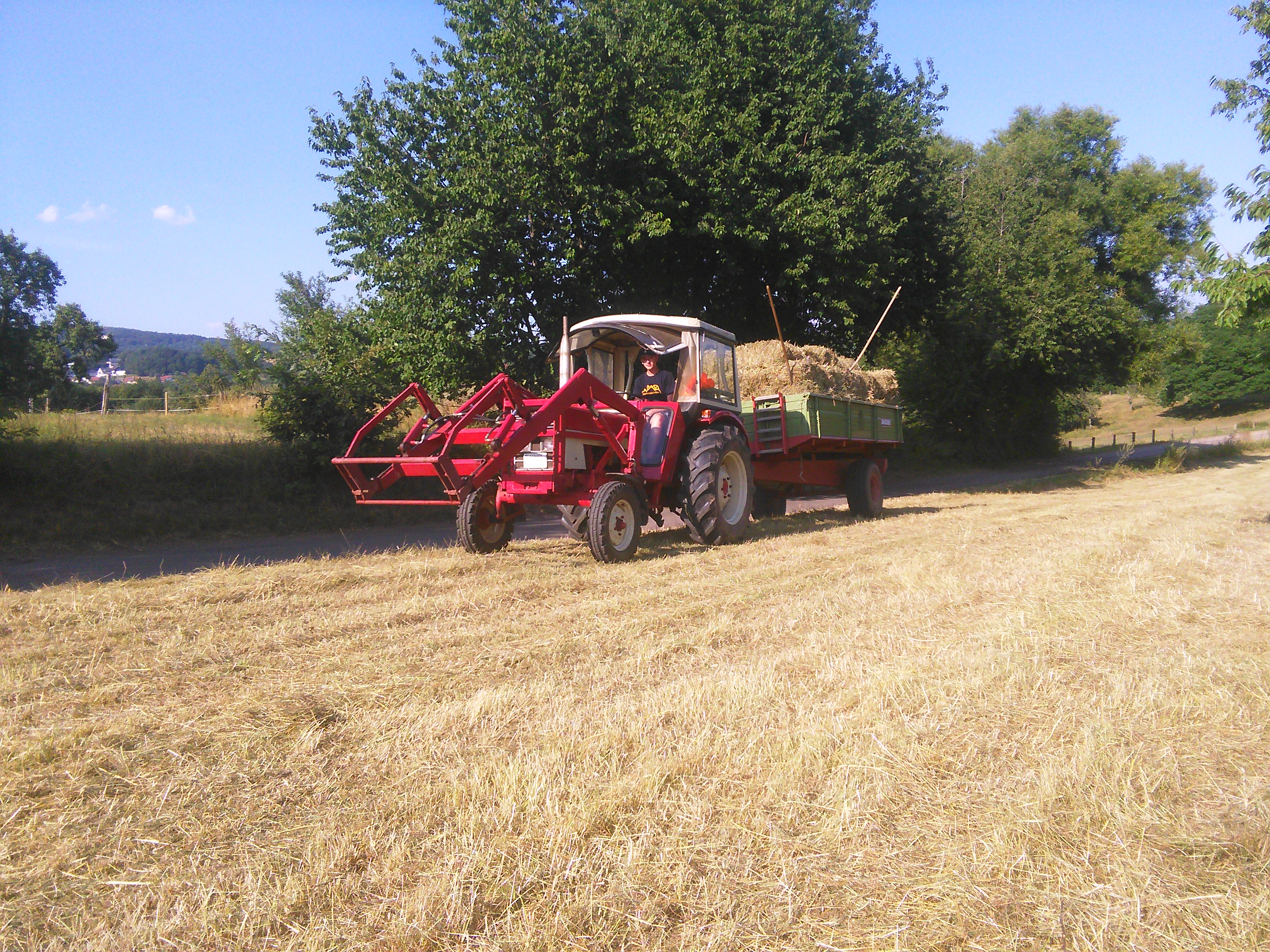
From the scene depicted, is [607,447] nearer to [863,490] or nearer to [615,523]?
[615,523]

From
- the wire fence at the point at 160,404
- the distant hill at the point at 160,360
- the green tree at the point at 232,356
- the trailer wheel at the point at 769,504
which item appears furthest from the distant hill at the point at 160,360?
the trailer wheel at the point at 769,504

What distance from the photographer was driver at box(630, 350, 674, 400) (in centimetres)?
943

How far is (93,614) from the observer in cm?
559

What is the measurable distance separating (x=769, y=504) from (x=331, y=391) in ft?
23.8

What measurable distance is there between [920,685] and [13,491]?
41.2ft

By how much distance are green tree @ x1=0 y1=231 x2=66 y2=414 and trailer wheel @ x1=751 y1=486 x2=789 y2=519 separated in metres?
10.7

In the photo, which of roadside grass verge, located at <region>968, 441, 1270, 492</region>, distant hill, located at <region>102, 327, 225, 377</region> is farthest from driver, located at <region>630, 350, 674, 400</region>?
distant hill, located at <region>102, 327, 225, 377</region>

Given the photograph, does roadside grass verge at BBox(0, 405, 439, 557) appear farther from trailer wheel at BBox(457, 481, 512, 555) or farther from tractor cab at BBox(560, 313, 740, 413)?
tractor cab at BBox(560, 313, 740, 413)

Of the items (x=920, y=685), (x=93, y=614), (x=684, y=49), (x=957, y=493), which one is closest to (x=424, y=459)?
(x=93, y=614)

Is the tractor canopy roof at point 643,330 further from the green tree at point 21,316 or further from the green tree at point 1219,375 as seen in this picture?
the green tree at point 1219,375

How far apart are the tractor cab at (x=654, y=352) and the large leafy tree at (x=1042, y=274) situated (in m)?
13.1

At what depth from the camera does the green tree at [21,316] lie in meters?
12.4

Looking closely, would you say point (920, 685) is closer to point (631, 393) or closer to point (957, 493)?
point (631, 393)

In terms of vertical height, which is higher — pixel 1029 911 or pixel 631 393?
pixel 631 393
